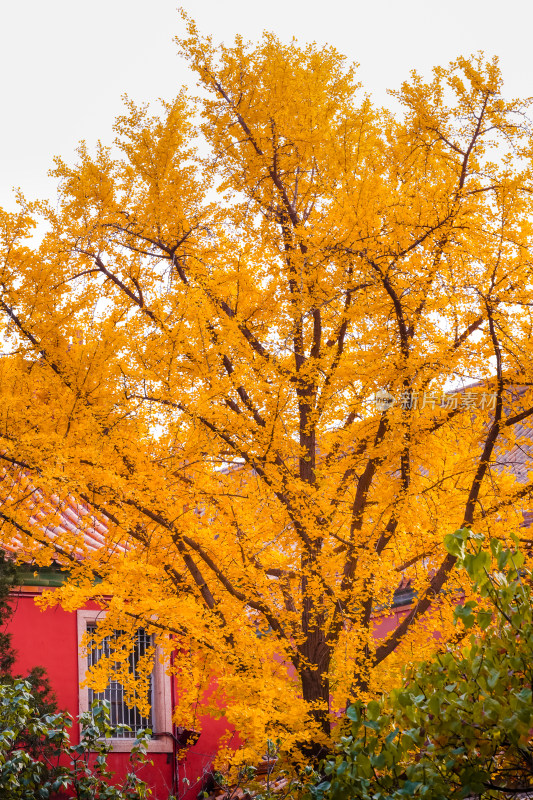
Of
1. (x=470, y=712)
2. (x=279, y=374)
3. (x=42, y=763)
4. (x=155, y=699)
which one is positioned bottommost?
(x=155, y=699)

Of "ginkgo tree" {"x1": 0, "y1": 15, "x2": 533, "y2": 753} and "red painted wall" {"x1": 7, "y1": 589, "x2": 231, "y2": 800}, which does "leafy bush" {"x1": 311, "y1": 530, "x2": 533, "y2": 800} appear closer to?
"ginkgo tree" {"x1": 0, "y1": 15, "x2": 533, "y2": 753}

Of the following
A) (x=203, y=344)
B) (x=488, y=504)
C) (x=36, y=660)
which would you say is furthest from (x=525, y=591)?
(x=36, y=660)

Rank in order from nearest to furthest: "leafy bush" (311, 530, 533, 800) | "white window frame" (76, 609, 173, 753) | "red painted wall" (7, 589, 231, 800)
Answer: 1. "leafy bush" (311, 530, 533, 800)
2. "red painted wall" (7, 589, 231, 800)
3. "white window frame" (76, 609, 173, 753)

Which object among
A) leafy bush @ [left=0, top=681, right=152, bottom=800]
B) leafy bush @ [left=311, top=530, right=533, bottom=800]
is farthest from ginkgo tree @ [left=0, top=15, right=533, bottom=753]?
leafy bush @ [left=311, top=530, right=533, bottom=800]

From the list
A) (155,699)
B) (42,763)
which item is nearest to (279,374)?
(42,763)

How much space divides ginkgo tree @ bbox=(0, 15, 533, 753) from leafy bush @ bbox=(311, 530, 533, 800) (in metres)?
3.44

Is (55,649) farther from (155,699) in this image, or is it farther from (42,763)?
(42,763)

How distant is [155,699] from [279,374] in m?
5.83

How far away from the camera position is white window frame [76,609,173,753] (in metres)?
10.1

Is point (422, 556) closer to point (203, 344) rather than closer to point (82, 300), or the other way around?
point (203, 344)

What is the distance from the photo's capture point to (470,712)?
8.47 ft

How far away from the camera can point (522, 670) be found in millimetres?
2562

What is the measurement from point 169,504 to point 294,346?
2.14 metres

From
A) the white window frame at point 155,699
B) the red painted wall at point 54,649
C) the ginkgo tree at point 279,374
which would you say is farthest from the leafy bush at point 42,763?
the white window frame at point 155,699
